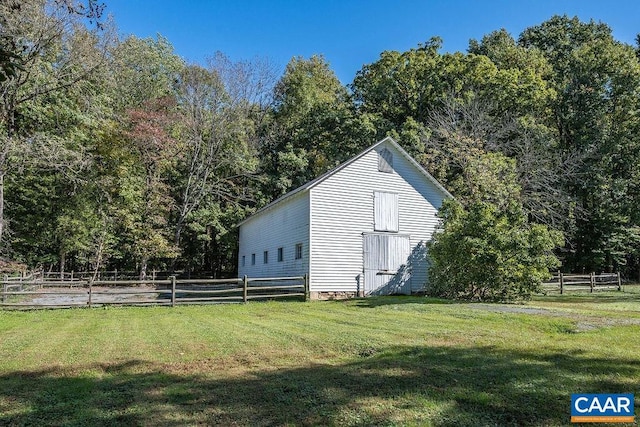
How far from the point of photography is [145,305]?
1493cm

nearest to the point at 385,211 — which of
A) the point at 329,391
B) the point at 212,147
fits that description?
the point at 329,391

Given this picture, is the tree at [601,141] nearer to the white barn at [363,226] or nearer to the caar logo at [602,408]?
the white barn at [363,226]

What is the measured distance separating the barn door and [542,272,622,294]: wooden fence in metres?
7.53

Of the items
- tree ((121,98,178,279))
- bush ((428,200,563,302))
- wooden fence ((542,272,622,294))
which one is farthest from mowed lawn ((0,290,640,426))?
tree ((121,98,178,279))

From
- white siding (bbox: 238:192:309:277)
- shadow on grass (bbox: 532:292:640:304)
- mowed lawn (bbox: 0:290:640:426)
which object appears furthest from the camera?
white siding (bbox: 238:192:309:277)

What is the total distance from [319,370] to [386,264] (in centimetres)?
1323

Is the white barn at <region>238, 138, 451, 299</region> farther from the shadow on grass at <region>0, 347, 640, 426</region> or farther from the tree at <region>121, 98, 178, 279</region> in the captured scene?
the tree at <region>121, 98, 178, 279</region>

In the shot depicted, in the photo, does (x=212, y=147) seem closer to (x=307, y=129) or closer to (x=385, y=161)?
(x=307, y=129)

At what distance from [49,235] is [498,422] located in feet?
99.3

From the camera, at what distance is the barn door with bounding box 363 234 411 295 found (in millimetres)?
18250

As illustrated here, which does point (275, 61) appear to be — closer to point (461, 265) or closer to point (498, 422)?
point (461, 265)

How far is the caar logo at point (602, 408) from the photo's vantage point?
3881 millimetres

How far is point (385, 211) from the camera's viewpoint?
18.8 metres

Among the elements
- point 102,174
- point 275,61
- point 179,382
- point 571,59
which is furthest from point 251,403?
point 571,59
